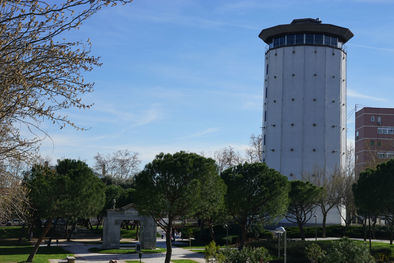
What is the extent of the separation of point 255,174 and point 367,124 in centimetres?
6780

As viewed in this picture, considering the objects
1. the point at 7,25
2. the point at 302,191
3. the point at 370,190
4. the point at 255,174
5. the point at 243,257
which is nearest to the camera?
the point at 7,25

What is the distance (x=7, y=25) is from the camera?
1105 centimetres

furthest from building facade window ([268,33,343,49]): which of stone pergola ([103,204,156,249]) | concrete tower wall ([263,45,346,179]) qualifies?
stone pergola ([103,204,156,249])

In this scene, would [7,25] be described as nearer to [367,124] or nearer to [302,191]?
[302,191]

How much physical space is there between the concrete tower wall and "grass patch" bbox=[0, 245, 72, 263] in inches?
1455

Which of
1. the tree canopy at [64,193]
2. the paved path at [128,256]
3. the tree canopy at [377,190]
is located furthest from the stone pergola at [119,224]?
the tree canopy at [377,190]

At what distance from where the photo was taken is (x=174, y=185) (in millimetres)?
33938

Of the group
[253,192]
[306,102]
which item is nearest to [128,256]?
[253,192]

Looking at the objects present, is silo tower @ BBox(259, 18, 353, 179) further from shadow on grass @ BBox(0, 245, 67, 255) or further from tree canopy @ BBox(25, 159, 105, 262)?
tree canopy @ BBox(25, 159, 105, 262)

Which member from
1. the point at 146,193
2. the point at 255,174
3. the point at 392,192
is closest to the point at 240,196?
the point at 255,174

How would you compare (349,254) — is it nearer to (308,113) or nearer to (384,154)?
(308,113)

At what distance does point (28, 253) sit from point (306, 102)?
147 feet

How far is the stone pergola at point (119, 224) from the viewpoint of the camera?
46.1m

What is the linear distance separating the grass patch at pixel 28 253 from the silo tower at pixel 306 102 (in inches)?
1453
